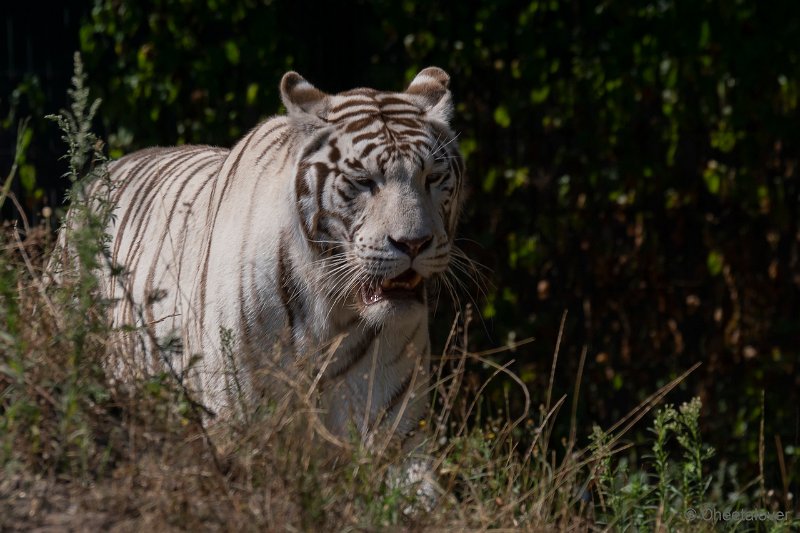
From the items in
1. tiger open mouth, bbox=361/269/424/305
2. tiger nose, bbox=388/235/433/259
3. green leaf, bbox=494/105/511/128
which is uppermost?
green leaf, bbox=494/105/511/128

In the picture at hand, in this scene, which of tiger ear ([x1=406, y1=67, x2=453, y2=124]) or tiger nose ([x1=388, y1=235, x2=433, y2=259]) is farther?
tiger ear ([x1=406, y1=67, x2=453, y2=124])

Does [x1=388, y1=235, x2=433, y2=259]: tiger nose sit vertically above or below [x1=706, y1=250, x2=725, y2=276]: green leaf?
above

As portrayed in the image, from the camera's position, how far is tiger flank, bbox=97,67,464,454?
352 cm

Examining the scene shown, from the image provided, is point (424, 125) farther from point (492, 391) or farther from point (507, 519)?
point (492, 391)

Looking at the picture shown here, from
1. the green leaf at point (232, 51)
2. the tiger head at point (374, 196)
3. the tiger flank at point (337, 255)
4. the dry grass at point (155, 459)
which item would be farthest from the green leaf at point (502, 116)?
the dry grass at point (155, 459)

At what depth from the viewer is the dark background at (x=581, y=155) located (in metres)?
5.89

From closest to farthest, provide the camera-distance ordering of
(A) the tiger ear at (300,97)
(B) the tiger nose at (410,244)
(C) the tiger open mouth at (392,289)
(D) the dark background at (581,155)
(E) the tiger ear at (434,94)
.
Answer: (B) the tiger nose at (410,244) → (C) the tiger open mouth at (392,289) → (A) the tiger ear at (300,97) → (E) the tiger ear at (434,94) → (D) the dark background at (581,155)

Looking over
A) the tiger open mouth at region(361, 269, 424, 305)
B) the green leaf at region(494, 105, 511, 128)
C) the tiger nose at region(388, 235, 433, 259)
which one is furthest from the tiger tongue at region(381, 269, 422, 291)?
the green leaf at region(494, 105, 511, 128)

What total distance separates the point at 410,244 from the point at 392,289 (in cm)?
20

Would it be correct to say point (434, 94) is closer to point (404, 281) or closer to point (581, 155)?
point (404, 281)

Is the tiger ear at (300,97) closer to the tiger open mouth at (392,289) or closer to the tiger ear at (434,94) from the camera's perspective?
the tiger ear at (434,94)

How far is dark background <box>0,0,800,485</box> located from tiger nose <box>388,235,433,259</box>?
7.89ft

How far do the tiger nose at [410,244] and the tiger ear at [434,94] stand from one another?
565 mm

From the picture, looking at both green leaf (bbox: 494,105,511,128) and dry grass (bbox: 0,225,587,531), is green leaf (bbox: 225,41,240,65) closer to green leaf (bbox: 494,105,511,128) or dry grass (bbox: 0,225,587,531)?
green leaf (bbox: 494,105,511,128)
